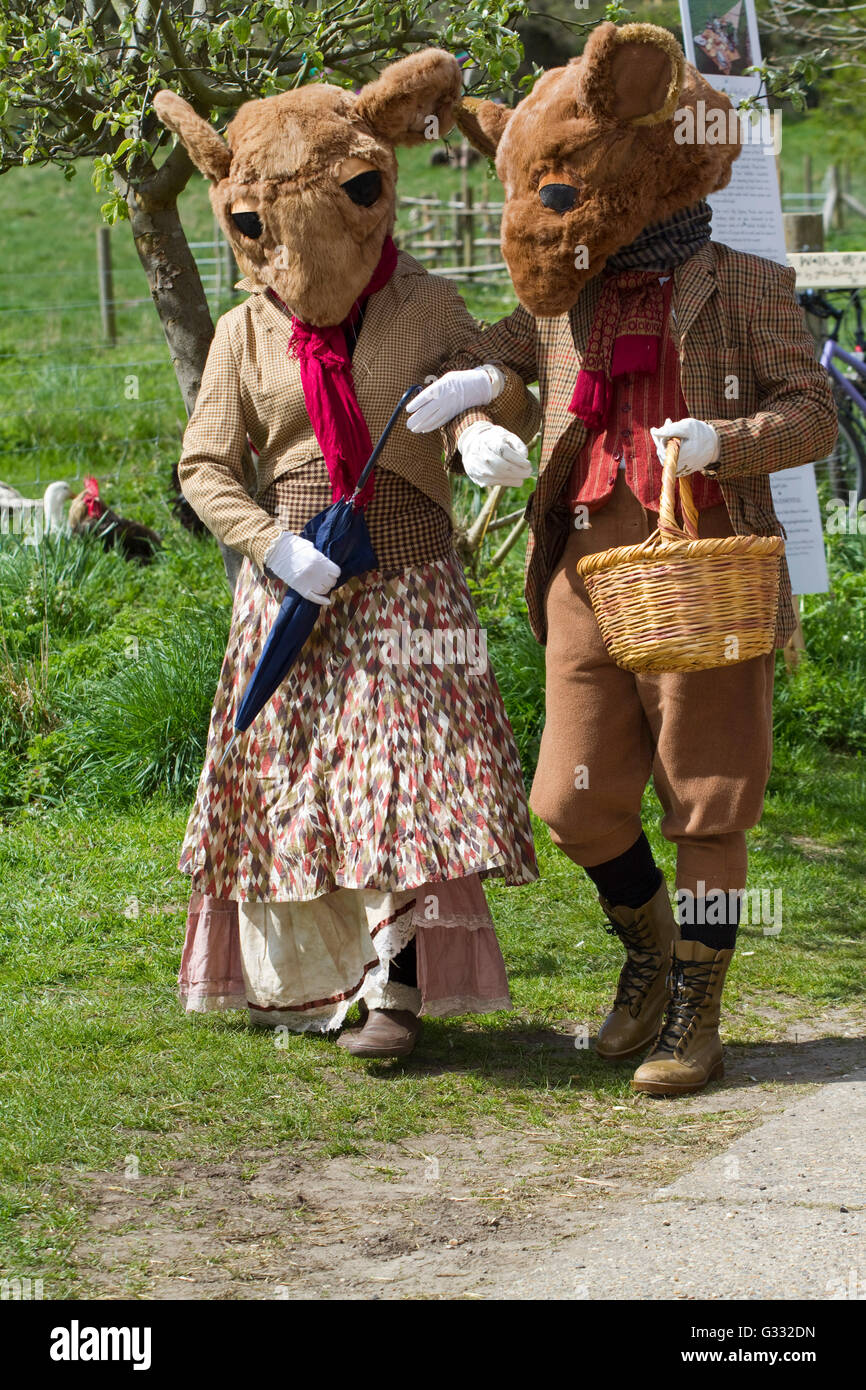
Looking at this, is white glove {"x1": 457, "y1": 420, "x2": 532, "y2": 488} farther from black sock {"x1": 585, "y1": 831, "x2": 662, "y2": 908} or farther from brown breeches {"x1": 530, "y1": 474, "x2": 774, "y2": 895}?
black sock {"x1": 585, "y1": 831, "x2": 662, "y2": 908}

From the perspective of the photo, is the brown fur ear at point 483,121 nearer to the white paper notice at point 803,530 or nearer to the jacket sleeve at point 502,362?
the jacket sleeve at point 502,362

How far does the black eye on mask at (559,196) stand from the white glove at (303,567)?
87 centimetres

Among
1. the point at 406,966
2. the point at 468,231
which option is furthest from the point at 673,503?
the point at 468,231

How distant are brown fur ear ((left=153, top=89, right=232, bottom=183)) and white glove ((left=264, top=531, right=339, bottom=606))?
860 mm

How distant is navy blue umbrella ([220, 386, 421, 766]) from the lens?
3.48 metres

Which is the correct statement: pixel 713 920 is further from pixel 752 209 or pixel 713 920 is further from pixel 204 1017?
pixel 752 209

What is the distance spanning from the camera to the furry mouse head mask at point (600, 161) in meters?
3.11

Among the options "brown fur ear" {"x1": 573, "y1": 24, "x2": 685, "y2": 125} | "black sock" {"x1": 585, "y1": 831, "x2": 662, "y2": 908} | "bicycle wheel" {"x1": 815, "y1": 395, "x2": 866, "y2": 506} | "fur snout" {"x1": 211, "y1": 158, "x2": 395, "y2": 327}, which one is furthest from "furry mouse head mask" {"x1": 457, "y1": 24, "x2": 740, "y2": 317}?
"bicycle wheel" {"x1": 815, "y1": 395, "x2": 866, "y2": 506}

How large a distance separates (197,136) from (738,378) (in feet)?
4.38

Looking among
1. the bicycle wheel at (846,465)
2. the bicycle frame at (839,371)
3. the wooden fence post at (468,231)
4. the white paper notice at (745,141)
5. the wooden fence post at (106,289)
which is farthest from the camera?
the wooden fence post at (468,231)

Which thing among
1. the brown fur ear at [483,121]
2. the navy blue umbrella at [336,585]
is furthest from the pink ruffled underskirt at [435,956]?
the brown fur ear at [483,121]

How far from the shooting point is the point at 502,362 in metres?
3.50

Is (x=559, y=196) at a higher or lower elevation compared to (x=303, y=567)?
higher
